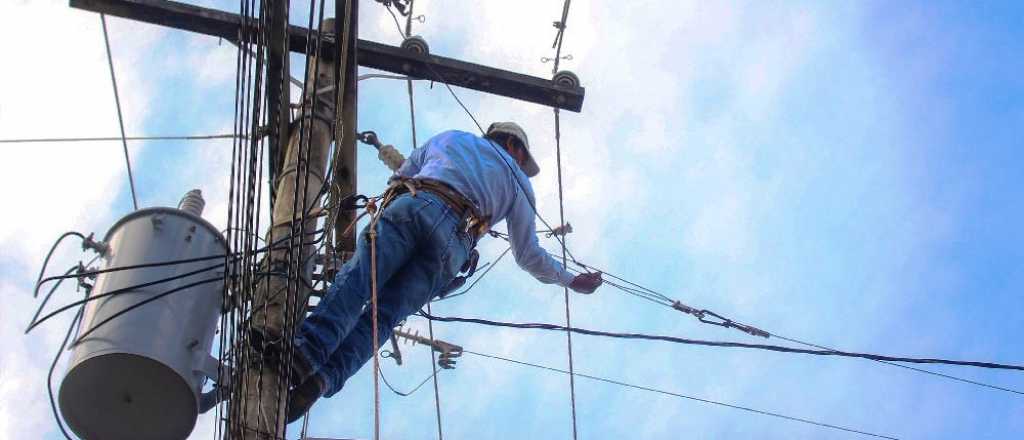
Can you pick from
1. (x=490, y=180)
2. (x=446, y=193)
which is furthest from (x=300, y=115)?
(x=490, y=180)

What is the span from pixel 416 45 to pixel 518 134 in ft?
4.12

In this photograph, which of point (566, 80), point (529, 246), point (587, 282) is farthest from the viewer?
point (566, 80)

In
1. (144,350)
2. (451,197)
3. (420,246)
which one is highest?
(451,197)

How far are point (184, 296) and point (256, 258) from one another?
0.31m

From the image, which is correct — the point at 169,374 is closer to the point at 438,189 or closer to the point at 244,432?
the point at 244,432

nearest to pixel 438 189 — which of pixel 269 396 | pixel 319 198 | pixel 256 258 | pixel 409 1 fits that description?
pixel 319 198

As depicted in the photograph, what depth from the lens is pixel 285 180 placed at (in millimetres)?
4980

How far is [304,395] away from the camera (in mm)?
4160

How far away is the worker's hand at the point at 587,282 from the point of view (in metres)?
5.81

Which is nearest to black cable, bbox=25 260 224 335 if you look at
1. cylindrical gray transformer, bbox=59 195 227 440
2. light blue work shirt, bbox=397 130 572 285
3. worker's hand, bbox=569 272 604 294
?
cylindrical gray transformer, bbox=59 195 227 440

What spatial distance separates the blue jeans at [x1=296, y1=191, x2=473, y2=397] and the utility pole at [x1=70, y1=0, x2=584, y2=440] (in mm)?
149

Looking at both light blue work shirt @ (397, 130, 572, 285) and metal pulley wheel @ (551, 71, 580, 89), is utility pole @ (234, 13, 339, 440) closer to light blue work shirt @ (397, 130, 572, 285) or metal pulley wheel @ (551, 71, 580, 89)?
light blue work shirt @ (397, 130, 572, 285)

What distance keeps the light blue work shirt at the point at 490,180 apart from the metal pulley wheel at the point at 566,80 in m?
1.26

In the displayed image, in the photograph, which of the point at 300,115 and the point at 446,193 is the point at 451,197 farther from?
the point at 300,115
